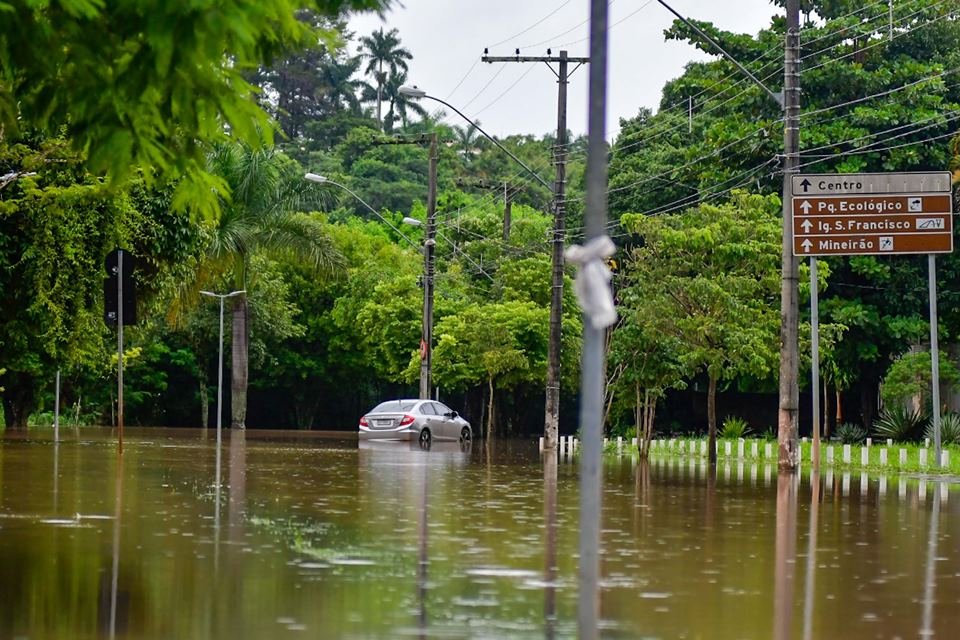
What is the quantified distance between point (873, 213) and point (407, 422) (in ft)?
60.7

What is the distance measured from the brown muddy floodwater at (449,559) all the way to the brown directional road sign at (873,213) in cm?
593

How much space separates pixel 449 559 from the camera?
546 inches

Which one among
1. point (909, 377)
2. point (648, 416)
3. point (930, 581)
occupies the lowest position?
point (930, 581)

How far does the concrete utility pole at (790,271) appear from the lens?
98.7ft

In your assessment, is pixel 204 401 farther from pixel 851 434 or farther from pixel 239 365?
pixel 851 434

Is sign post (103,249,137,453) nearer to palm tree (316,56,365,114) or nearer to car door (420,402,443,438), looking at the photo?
car door (420,402,443,438)

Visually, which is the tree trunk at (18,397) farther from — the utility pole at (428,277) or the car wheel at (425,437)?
the car wheel at (425,437)

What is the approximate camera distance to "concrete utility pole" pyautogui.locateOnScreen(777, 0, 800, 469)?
98.7 feet

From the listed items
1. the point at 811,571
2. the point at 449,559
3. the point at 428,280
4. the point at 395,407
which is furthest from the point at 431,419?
the point at 811,571

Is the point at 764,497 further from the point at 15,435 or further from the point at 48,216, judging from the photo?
the point at 15,435

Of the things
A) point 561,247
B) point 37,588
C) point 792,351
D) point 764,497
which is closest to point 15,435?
point 561,247

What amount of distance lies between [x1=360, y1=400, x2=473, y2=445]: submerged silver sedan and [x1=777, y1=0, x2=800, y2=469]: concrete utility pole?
17.0 m

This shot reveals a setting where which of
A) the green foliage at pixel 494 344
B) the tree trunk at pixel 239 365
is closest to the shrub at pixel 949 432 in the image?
the green foliage at pixel 494 344

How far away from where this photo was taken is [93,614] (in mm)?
10320
